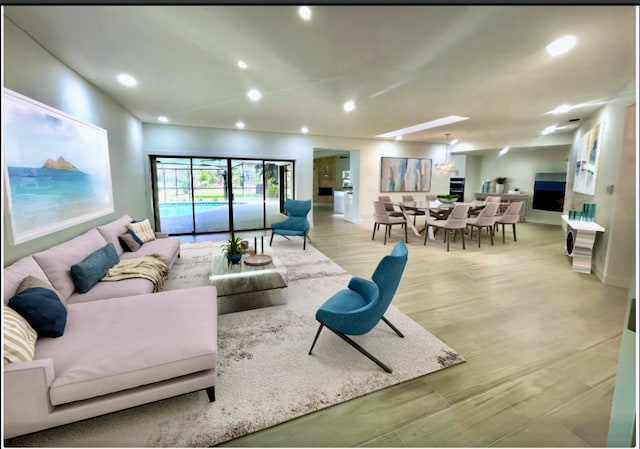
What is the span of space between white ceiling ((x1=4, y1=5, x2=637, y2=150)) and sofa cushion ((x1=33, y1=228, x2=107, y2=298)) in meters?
1.97

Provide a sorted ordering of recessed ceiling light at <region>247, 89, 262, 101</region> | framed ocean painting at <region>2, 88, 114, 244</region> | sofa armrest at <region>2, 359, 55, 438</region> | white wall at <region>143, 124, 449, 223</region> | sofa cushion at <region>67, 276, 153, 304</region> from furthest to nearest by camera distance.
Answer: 1. white wall at <region>143, 124, 449, 223</region>
2. recessed ceiling light at <region>247, 89, 262, 101</region>
3. sofa cushion at <region>67, 276, 153, 304</region>
4. framed ocean painting at <region>2, 88, 114, 244</region>
5. sofa armrest at <region>2, 359, 55, 438</region>

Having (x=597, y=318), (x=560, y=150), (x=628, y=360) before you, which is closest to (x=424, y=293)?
(x=597, y=318)

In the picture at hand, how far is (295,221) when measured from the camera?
19.8 ft

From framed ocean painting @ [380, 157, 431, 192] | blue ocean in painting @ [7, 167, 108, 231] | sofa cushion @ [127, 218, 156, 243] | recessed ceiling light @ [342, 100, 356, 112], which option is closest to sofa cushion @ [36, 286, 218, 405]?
blue ocean in painting @ [7, 167, 108, 231]

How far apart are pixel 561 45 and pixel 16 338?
4741 millimetres

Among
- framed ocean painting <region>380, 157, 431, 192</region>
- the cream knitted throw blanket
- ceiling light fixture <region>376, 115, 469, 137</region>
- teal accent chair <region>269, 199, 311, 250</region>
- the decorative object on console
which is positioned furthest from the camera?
framed ocean painting <region>380, 157, 431, 192</region>

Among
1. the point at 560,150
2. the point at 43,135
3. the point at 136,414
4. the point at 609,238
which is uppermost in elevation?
the point at 560,150

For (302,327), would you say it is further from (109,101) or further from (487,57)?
(109,101)

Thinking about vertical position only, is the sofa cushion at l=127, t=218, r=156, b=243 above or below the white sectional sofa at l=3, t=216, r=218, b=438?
above

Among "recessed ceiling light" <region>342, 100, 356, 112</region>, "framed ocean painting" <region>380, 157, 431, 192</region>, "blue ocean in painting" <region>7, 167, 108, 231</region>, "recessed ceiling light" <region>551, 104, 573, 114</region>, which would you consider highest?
"recessed ceiling light" <region>551, 104, 573, 114</region>

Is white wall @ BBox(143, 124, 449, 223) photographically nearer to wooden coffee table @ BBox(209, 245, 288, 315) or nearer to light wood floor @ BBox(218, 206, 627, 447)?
light wood floor @ BBox(218, 206, 627, 447)

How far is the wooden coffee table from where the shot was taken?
3.14 metres

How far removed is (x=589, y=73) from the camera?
11.1 ft

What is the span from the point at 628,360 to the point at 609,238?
4.00 metres
